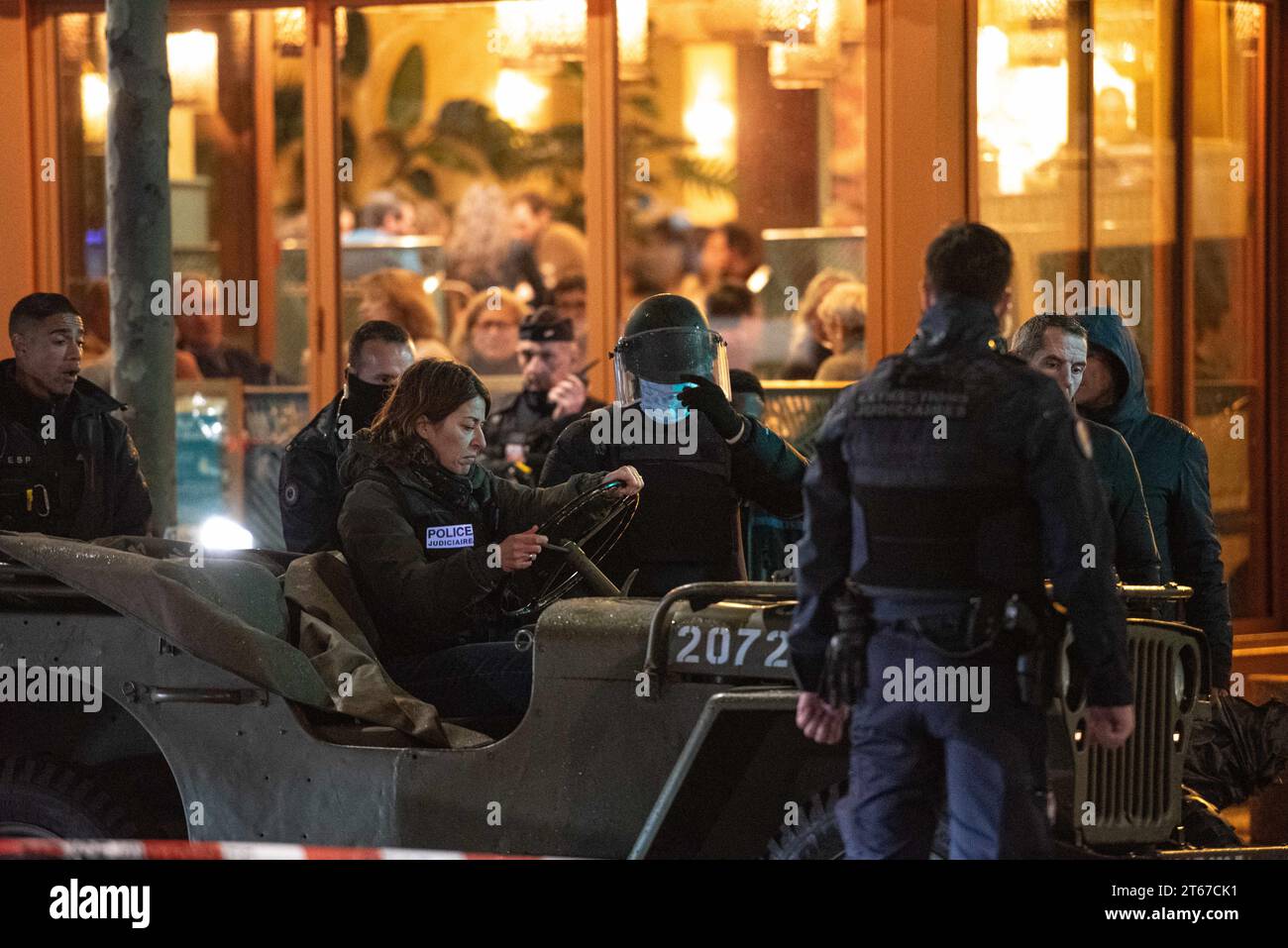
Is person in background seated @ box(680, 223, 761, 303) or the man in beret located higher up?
person in background seated @ box(680, 223, 761, 303)

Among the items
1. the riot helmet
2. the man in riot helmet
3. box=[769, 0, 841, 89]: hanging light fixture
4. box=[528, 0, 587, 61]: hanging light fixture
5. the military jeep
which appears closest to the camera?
the military jeep

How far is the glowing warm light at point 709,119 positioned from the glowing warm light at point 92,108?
3.30 meters

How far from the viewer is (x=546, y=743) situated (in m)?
4.63

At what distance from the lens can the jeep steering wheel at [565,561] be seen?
528cm

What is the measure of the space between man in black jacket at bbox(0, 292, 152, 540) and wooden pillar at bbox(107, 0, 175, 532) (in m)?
0.48

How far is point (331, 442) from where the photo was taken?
6.94 meters

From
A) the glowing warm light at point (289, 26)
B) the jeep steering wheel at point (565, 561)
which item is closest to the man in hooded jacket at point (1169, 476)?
the jeep steering wheel at point (565, 561)

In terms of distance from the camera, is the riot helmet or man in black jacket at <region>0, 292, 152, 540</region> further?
man in black jacket at <region>0, 292, 152, 540</region>

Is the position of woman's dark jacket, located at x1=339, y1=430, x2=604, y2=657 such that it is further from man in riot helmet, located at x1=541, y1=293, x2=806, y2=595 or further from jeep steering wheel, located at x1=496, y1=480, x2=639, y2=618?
man in riot helmet, located at x1=541, y1=293, x2=806, y2=595

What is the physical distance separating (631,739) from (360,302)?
629 cm

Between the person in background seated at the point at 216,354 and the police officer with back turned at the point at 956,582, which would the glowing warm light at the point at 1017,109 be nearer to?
the person in background seated at the point at 216,354

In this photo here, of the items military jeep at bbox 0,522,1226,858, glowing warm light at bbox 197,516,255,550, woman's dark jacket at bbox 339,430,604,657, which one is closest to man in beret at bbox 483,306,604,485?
glowing warm light at bbox 197,516,255,550

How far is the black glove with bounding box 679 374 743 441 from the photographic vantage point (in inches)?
225

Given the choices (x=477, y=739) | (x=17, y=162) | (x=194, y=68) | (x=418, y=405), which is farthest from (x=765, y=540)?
(x=194, y=68)
